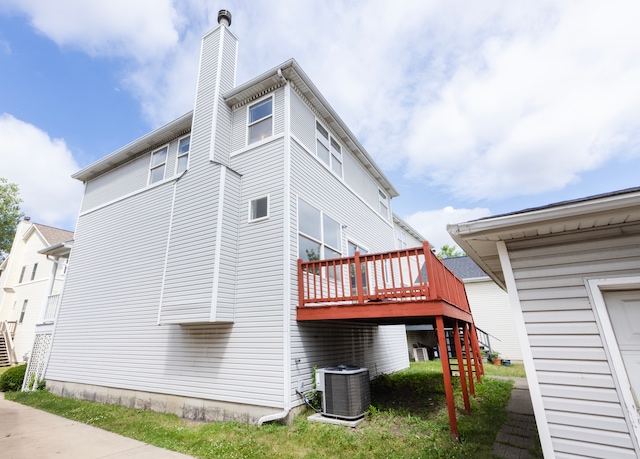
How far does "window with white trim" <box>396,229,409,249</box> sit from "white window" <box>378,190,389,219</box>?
281 centimetres

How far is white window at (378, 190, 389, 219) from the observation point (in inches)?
520

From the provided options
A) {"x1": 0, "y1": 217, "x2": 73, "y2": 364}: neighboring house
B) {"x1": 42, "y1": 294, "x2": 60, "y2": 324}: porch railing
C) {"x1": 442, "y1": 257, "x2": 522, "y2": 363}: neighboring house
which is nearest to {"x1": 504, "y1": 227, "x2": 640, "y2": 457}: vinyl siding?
{"x1": 442, "y1": 257, "x2": 522, "y2": 363}: neighboring house

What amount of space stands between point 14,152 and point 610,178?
41.6 metres

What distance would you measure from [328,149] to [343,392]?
683 centimetres

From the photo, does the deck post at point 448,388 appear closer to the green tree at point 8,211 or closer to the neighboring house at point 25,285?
the neighboring house at point 25,285

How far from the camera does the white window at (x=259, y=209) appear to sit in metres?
7.07

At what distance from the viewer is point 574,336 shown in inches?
115

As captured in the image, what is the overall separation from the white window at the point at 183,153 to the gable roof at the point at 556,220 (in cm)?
839

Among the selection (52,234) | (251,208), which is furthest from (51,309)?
(52,234)

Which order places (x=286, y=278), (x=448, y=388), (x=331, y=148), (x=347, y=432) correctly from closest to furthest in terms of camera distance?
(x=448, y=388), (x=347, y=432), (x=286, y=278), (x=331, y=148)

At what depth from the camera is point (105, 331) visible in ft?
29.7

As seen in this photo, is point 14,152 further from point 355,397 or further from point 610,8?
point 610,8

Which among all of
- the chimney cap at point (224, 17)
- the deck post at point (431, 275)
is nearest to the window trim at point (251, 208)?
the deck post at point (431, 275)

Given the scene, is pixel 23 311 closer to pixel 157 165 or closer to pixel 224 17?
pixel 157 165
